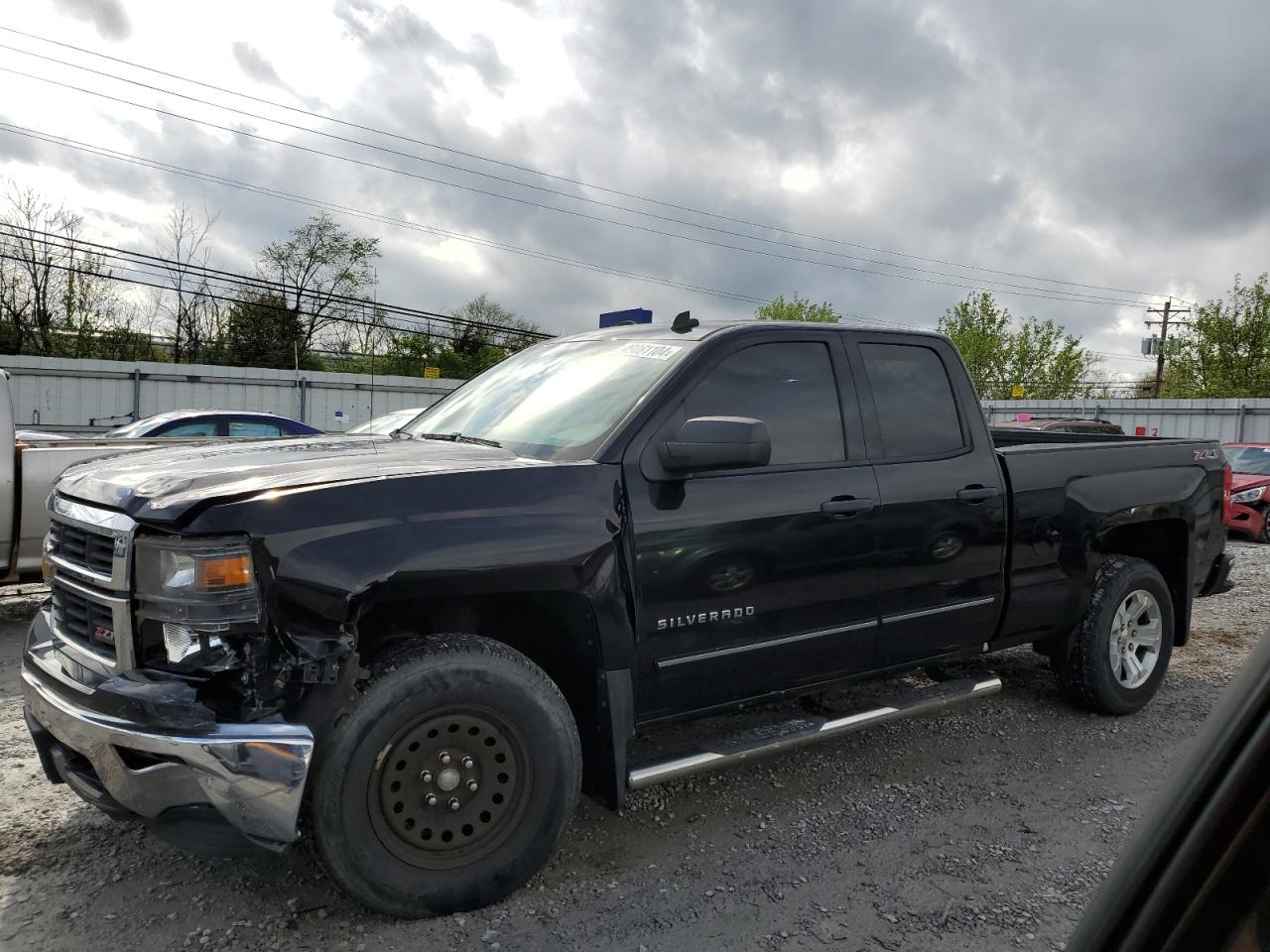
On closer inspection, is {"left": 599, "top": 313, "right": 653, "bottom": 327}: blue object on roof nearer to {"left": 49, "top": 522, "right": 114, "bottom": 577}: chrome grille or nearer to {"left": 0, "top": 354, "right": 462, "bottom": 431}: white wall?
{"left": 49, "top": 522, "right": 114, "bottom": 577}: chrome grille

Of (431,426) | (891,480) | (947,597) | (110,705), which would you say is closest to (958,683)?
(947,597)

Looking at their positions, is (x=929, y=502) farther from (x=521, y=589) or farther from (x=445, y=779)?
(x=445, y=779)

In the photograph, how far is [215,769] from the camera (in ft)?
8.20

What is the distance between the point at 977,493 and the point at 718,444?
5.30 feet

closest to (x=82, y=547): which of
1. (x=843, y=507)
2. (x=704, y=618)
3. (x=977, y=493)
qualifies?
(x=704, y=618)

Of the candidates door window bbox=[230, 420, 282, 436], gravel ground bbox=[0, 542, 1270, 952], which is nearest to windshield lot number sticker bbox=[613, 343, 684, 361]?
gravel ground bbox=[0, 542, 1270, 952]

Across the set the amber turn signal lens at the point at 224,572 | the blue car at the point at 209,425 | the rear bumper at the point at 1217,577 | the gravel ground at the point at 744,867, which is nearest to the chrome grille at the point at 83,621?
the amber turn signal lens at the point at 224,572

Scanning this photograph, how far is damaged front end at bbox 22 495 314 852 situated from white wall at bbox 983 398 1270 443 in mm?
28933

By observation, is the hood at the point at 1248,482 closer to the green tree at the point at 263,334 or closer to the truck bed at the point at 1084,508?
the truck bed at the point at 1084,508

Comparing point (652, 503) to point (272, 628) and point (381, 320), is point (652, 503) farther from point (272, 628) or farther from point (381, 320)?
point (381, 320)

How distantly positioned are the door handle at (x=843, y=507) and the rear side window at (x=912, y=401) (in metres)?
0.32

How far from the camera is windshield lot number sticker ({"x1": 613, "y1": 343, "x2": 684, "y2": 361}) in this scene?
3630 mm

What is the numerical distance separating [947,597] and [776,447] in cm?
111

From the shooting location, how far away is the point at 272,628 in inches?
102
